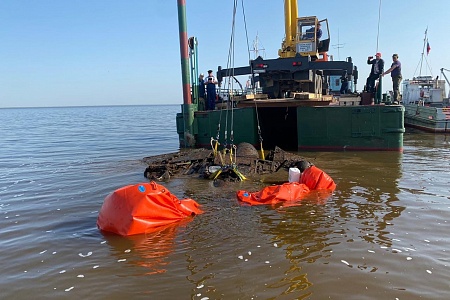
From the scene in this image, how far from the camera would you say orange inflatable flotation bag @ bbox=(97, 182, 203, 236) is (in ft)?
17.3

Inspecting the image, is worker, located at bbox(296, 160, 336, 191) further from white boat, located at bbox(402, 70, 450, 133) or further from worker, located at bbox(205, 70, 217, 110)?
white boat, located at bbox(402, 70, 450, 133)

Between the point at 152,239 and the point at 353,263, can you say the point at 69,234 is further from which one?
the point at 353,263

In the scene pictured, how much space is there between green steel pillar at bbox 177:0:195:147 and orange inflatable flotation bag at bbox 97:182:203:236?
9.95 meters

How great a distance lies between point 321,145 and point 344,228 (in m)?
8.72

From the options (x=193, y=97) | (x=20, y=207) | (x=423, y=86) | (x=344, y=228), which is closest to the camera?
(x=344, y=228)

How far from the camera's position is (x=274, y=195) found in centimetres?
684

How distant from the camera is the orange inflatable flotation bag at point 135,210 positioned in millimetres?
5262

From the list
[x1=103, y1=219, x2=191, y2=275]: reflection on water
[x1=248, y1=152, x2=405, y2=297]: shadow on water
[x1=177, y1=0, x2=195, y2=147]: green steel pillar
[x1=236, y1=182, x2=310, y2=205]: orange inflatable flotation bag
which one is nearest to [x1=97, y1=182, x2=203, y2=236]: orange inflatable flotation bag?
[x1=103, y1=219, x2=191, y2=275]: reflection on water

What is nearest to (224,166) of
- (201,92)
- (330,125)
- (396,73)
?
(330,125)

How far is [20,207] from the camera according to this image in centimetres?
747

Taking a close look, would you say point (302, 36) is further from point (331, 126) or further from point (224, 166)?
point (224, 166)

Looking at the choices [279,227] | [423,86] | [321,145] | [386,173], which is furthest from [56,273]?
[423,86]

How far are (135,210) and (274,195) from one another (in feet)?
8.74

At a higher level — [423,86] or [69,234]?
[423,86]
